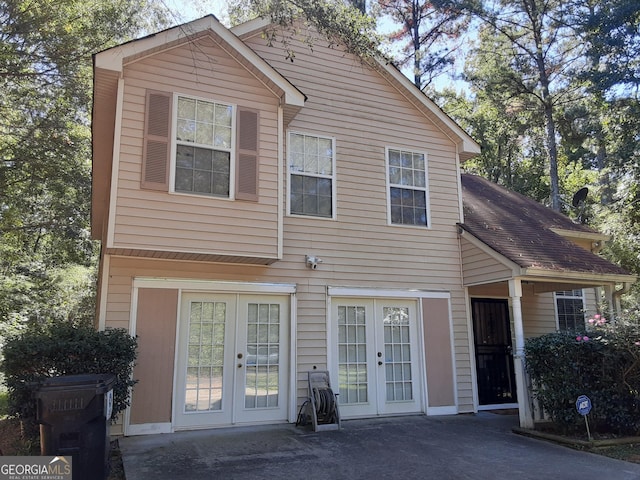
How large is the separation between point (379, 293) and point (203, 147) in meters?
3.82

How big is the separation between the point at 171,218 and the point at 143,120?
1.43m

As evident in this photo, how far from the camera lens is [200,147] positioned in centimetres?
686

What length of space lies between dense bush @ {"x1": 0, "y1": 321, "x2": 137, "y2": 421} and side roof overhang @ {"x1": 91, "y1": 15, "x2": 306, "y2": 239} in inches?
126

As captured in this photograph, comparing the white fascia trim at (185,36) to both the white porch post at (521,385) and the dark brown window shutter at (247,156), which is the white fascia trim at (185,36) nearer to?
the dark brown window shutter at (247,156)

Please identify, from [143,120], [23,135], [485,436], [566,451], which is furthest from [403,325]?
[23,135]

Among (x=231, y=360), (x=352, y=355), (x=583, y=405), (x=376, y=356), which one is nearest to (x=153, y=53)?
(x=231, y=360)

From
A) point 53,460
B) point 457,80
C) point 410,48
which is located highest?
point 410,48

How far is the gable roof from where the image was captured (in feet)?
27.1

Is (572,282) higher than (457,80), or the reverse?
(457,80)

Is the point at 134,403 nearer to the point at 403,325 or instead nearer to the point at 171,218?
the point at 171,218

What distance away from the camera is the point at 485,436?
6.86m

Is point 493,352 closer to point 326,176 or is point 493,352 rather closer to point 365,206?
point 365,206

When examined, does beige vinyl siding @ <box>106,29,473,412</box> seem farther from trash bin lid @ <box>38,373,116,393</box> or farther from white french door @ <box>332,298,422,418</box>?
trash bin lid @ <box>38,373,116,393</box>

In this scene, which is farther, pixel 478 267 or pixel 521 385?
pixel 478 267
